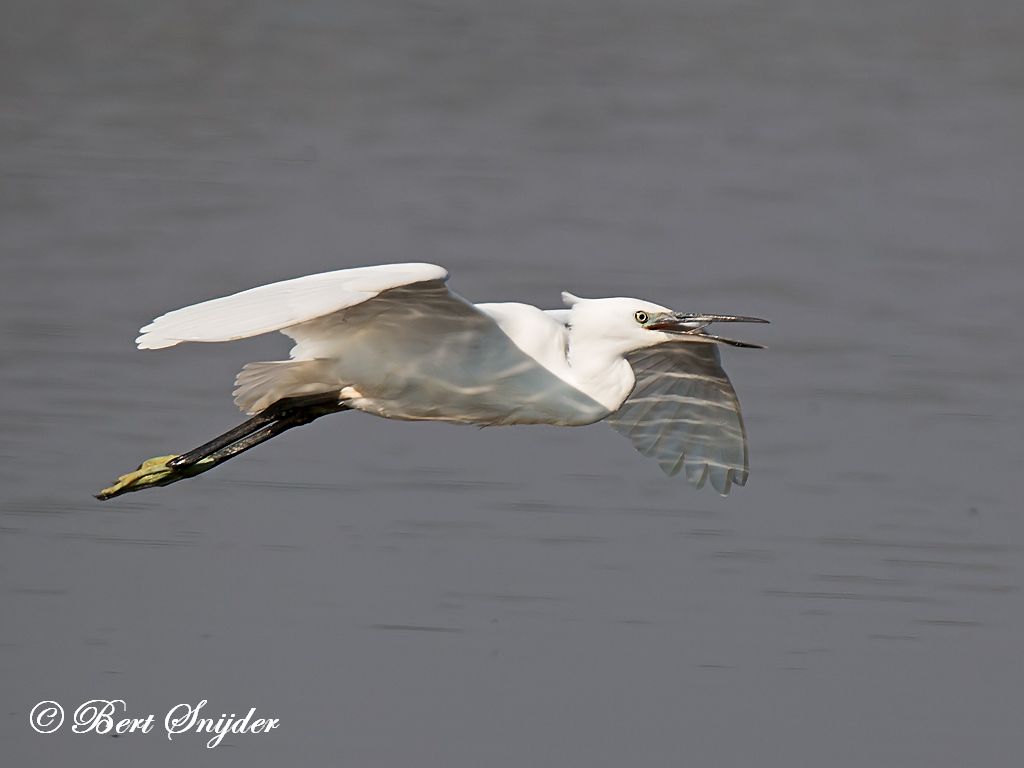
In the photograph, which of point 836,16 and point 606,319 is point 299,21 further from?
point 606,319

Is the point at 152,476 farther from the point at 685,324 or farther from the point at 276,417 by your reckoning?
the point at 685,324

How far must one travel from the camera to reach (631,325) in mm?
5754

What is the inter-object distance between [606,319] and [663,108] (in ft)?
31.9

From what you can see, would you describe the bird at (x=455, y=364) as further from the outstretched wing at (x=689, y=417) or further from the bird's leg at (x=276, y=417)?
the outstretched wing at (x=689, y=417)

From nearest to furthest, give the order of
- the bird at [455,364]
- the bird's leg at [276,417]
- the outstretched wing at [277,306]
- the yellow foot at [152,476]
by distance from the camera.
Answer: the outstretched wing at [277,306] < the bird at [455,364] < the bird's leg at [276,417] < the yellow foot at [152,476]

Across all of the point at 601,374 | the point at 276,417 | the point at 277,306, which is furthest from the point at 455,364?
the point at 277,306

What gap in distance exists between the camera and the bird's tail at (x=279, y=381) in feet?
19.0

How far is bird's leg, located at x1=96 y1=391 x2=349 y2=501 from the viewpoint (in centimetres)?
595

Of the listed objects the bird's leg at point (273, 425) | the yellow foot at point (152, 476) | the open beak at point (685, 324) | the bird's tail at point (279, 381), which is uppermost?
the open beak at point (685, 324)

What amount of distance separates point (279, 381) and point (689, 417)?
1683mm

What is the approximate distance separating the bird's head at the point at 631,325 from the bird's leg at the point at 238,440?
2.70ft

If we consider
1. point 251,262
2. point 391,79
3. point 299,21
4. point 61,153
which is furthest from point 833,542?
point 299,21

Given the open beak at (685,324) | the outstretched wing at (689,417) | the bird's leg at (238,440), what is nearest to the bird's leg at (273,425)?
the bird's leg at (238,440)

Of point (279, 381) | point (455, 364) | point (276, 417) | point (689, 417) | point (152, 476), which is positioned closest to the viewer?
point (455, 364)
